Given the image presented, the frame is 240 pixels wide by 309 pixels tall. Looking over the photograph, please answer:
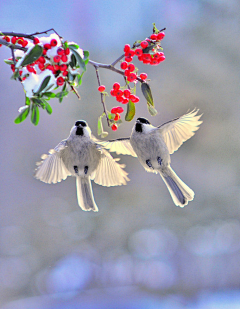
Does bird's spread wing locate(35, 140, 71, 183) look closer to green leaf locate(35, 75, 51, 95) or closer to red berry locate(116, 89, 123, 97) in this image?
red berry locate(116, 89, 123, 97)

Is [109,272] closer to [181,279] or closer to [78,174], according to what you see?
[181,279]

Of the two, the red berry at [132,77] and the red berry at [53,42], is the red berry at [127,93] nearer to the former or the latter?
the red berry at [132,77]

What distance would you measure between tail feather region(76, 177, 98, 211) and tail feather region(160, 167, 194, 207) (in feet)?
0.75

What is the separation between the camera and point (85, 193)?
2.92ft

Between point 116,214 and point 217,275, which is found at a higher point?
point 116,214

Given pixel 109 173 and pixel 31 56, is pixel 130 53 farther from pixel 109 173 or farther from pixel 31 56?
pixel 109 173

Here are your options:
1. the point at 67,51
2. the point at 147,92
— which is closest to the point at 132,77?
the point at 147,92

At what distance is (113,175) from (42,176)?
0.20m

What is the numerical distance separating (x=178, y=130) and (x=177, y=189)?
18 centimetres

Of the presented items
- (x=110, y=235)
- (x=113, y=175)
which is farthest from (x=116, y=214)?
(x=113, y=175)

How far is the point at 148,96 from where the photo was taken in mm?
663

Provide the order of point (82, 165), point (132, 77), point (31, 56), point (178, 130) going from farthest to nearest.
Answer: point (178, 130), point (82, 165), point (132, 77), point (31, 56)

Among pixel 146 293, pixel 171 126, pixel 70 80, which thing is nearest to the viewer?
pixel 70 80

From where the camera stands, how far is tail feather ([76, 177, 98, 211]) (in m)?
0.87
